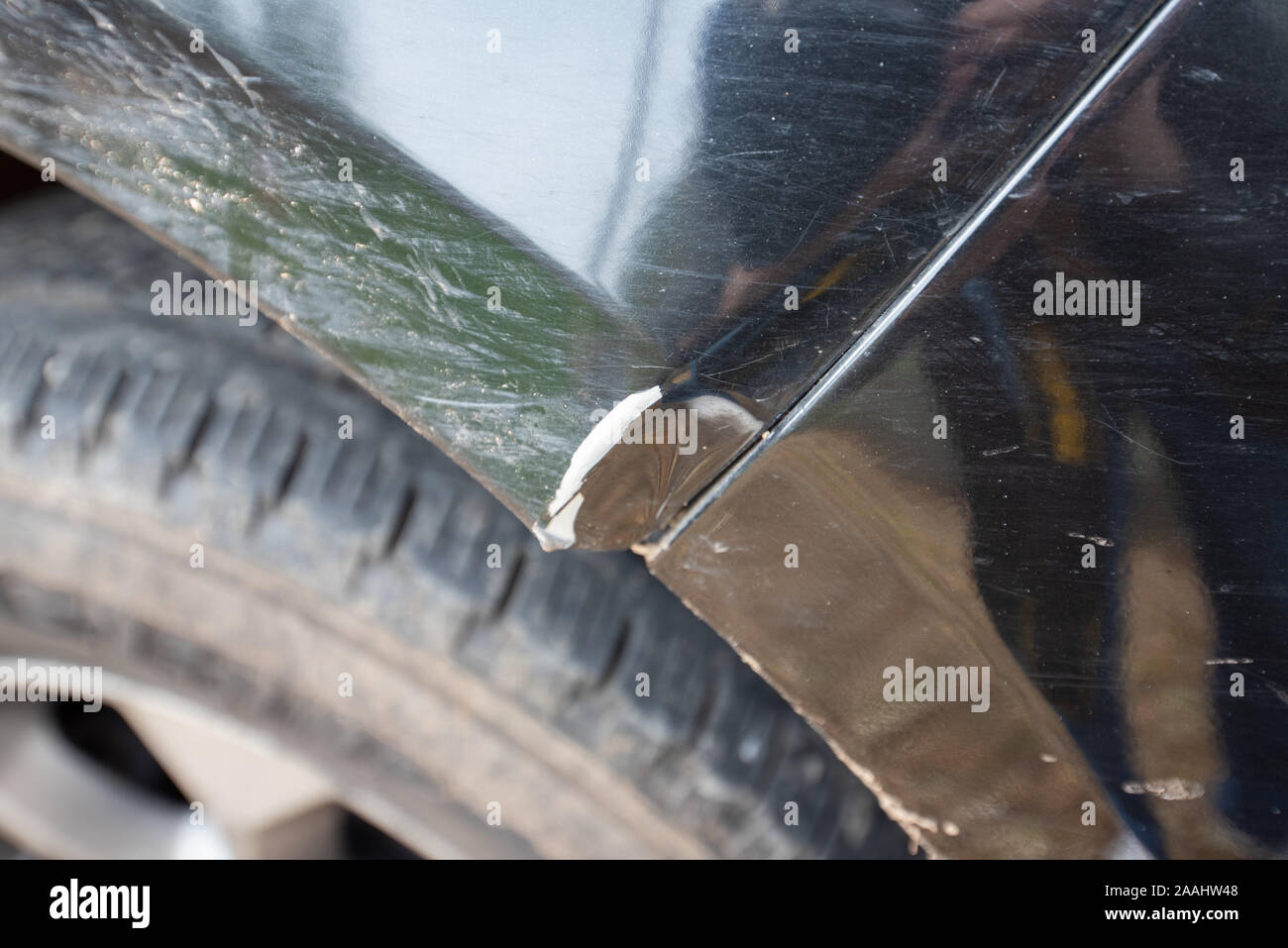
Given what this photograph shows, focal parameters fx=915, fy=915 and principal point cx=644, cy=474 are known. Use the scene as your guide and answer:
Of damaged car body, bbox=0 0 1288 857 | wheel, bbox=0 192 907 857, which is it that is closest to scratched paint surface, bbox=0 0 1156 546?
damaged car body, bbox=0 0 1288 857

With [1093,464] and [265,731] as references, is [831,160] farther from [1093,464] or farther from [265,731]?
[265,731]

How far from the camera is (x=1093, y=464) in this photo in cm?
80

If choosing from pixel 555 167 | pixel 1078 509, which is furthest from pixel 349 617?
pixel 1078 509

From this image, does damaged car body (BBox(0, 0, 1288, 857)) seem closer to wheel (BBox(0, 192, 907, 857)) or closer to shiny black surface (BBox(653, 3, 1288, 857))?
shiny black surface (BBox(653, 3, 1288, 857))

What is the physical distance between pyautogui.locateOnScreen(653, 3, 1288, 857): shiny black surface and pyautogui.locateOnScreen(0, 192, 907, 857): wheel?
0.16 m

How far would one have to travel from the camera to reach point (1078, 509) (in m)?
0.82

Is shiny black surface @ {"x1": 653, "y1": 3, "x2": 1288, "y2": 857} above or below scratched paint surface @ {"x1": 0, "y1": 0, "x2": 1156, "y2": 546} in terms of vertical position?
below

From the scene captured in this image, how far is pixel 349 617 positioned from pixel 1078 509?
76cm

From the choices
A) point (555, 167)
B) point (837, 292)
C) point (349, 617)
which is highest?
point (555, 167)

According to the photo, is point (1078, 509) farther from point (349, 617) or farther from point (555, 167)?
point (349, 617)

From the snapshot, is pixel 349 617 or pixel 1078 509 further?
pixel 349 617

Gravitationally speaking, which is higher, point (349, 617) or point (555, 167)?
point (555, 167)

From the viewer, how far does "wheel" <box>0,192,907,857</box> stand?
3.37ft
